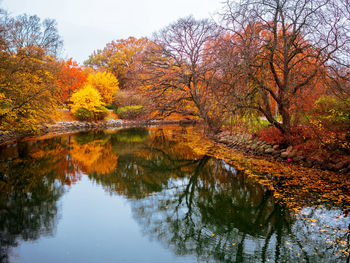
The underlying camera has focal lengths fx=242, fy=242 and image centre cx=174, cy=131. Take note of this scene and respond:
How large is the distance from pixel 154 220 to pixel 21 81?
12705 millimetres

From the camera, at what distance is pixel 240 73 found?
35.5 feet

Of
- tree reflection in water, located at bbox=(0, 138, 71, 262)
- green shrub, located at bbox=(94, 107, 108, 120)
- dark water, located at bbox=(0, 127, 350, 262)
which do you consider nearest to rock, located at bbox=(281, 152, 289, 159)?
dark water, located at bbox=(0, 127, 350, 262)

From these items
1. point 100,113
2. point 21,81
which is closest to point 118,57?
point 100,113

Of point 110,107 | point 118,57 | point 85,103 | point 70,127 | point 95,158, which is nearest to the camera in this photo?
point 95,158

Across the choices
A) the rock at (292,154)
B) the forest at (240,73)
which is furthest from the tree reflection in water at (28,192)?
the rock at (292,154)

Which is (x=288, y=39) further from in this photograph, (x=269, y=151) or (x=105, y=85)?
(x=105, y=85)

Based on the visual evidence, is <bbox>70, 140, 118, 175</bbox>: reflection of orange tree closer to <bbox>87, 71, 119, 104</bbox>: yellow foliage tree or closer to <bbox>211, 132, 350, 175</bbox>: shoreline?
<bbox>211, 132, 350, 175</bbox>: shoreline

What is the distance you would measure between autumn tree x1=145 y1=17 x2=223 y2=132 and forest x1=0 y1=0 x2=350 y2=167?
72 mm

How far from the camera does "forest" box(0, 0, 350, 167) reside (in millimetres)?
9609

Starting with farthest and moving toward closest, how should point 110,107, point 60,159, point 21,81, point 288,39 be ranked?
point 110,107 < point 21,81 < point 60,159 < point 288,39

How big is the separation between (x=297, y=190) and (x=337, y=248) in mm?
3034

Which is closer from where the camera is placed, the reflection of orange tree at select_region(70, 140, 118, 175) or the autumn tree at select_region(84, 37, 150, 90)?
the reflection of orange tree at select_region(70, 140, 118, 175)

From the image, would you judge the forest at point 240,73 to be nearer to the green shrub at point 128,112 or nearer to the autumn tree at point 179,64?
the autumn tree at point 179,64

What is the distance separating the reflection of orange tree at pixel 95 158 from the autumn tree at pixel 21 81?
343 cm
